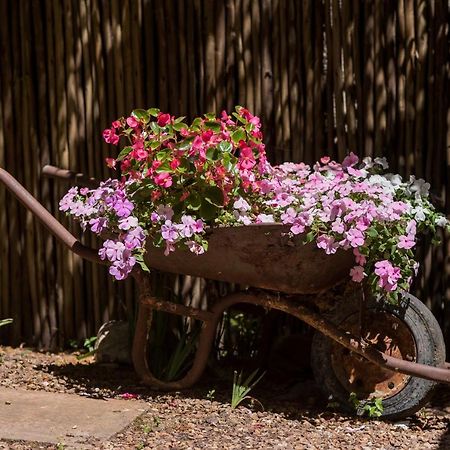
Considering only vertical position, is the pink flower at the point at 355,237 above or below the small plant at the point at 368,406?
above

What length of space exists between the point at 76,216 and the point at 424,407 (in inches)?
61.2

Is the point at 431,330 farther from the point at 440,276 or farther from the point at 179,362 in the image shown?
the point at 179,362

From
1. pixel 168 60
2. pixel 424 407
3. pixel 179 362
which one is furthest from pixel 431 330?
pixel 168 60

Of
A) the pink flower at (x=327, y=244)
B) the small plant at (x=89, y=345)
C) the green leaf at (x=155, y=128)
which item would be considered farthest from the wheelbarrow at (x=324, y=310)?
the small plant at (x=89, y=345)

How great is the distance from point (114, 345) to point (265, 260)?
1.21m

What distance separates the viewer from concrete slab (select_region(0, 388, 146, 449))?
10.9 feet

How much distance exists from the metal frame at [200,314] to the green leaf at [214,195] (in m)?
0.45

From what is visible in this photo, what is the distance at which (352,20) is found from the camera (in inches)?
170

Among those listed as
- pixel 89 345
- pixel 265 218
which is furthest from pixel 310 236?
pixel 89 345

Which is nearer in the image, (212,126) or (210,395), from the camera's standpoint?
(212,126)

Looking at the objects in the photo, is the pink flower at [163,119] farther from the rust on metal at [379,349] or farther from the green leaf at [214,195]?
the rust on metal at [379,349]

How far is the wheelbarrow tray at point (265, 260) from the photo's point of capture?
3559 millimetres

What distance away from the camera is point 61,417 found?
11.6ft

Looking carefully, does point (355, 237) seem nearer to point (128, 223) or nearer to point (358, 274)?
point (358, 274)
